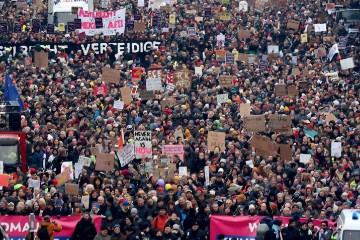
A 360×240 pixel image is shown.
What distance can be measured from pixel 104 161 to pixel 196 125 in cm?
451

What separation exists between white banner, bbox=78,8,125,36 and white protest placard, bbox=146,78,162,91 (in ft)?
23.3

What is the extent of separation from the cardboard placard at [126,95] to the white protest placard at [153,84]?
0.83 metres

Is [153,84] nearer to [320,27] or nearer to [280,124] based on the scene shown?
[280,124]

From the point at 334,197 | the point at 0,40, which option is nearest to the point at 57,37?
the point at 0,40

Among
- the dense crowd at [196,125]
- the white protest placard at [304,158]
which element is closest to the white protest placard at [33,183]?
the dense crowd at [196,125]

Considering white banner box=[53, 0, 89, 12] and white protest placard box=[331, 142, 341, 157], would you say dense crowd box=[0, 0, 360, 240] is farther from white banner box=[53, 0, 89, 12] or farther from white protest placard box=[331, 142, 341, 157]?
white banner box=[53, 0, 89, 12]

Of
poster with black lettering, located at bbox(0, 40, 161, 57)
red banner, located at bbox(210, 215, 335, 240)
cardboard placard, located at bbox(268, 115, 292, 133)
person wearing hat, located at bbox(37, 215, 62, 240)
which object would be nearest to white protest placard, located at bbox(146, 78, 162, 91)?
cardboard placard, located at bbox(268, 115, 292, 133)

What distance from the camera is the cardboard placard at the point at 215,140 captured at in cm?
3275

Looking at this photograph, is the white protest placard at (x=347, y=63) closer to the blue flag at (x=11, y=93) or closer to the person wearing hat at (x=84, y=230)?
the blue flag at (x=11, y=93)

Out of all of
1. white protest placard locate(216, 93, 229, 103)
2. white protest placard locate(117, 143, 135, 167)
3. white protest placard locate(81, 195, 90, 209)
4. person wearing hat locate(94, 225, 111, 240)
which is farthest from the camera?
white protest placard locate(216, 93, 229, 103)

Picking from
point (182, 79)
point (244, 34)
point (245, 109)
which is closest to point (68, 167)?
point (245, 109)

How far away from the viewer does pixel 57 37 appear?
144ft

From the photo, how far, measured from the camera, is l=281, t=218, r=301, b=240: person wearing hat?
1051 inches

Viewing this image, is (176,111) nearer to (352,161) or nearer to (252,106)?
(252,106)
